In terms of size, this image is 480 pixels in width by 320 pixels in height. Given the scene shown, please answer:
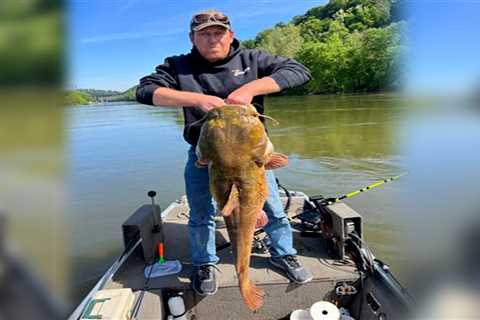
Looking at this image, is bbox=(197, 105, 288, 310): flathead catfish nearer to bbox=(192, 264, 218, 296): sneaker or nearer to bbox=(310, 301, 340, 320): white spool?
bbox=(192, 264, 218, 296): sneaker

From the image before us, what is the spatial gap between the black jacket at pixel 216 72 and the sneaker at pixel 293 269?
45.1 inches

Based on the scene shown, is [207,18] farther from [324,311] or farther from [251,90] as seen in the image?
[324,311]

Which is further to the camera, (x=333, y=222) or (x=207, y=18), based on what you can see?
(x=333, y=222)

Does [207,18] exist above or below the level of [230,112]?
above

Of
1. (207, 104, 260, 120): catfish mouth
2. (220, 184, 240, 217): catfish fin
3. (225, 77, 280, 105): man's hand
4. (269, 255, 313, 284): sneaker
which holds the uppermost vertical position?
(225, 77, 280, 105): man's hand

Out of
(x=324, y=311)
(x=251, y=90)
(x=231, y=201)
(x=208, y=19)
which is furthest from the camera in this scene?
(x=324, y=311)

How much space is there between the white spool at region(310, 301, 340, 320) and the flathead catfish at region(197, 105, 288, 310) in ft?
3.20

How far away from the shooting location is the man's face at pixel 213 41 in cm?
251

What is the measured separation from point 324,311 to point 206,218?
1.06 metres

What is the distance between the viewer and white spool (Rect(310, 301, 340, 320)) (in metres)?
2.64

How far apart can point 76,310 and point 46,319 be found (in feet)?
6.26

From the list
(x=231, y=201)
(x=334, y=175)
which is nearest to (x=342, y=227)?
(x=231, y=201)

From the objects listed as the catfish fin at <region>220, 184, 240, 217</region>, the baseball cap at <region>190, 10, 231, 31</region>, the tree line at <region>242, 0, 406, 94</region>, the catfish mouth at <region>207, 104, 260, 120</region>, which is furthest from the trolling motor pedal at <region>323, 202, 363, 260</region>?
the tree line at <region>242, 0, 406, 94</region>

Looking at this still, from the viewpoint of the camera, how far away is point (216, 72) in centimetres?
277
